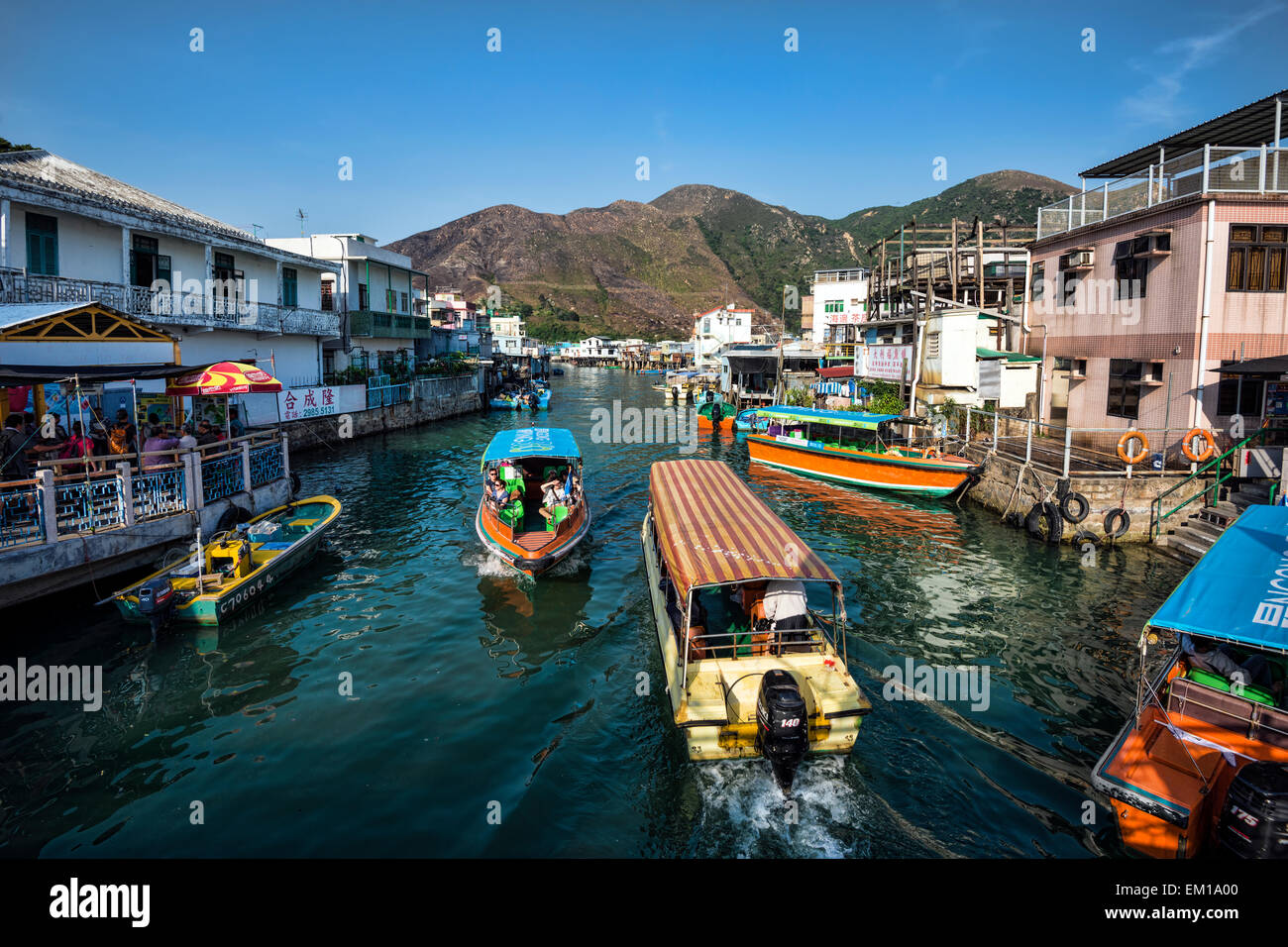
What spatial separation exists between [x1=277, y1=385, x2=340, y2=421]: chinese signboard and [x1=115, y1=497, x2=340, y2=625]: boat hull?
55.0ft

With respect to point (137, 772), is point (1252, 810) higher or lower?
higher

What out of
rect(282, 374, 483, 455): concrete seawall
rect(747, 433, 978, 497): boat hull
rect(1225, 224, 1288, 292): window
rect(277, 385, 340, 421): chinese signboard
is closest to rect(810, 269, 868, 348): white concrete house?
rect(282, 374, 483, 455): concrete seawall

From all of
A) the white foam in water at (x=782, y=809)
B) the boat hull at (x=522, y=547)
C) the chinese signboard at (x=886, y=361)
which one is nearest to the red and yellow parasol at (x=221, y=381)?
the boat hull at (x=522, y=547)

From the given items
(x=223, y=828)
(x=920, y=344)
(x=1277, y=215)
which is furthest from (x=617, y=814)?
(x=920, y=344)

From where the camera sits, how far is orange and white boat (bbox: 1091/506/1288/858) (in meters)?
6.23

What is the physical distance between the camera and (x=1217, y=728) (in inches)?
302

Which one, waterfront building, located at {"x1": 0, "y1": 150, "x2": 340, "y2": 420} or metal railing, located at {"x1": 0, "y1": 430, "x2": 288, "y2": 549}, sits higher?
waterfront building, located at {"x1": 0, "y1": 150, "x2": 340, "y2": 420}

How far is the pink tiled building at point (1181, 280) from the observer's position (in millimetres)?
18734

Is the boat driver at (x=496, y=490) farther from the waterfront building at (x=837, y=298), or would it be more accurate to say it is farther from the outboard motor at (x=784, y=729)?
the waterfront building at (x=837, y=298)

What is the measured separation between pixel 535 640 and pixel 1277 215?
22455 millimetres

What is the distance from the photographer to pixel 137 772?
A: 348 inches

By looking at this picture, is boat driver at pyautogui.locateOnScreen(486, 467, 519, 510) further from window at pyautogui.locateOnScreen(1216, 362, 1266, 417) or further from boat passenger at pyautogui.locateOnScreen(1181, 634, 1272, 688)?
window at pyautogui.locateOnScreen(1216, 362, 1266, 417)
